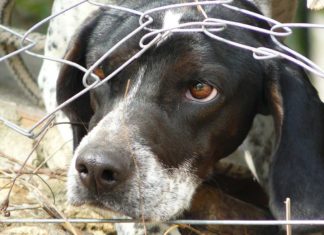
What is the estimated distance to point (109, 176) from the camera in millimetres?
2979

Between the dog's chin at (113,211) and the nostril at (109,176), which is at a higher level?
the nostril at (109,176)

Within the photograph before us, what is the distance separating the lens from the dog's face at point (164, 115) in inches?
119

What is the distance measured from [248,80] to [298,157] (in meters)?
0.39

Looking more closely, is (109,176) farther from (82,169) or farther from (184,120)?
(184,120)

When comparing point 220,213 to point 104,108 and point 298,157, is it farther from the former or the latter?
point 104,108

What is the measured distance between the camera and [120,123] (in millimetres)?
3152

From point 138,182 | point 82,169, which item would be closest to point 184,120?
point 138,182

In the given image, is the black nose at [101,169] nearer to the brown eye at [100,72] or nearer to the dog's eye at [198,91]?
the dog's eye at [198,91]

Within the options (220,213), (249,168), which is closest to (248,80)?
(220,213)

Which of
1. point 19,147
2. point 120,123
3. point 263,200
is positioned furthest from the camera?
point 19,147

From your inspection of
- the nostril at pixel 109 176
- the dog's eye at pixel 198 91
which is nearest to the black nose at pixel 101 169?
the nostril at pixel 109 176

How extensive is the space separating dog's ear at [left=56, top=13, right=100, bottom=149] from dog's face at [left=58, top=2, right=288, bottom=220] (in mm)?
90

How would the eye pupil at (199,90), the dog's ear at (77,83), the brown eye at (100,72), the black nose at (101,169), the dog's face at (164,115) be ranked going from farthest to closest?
1. the dog's ear at (77,83)
2. the brown eye at (100,72)
3. the eye pupil at (199,90)
4. the dog's face at (164,115)
5. the black nose at (101,169)

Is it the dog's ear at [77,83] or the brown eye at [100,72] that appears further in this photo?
the dog's ear at [77,83]
